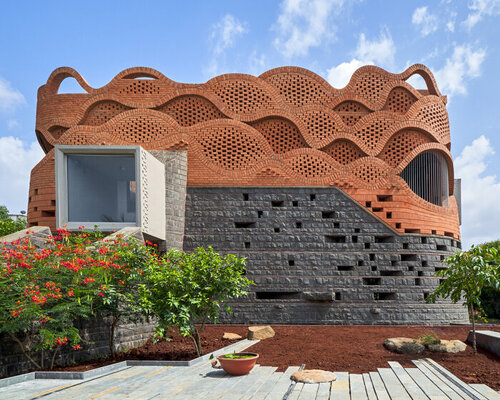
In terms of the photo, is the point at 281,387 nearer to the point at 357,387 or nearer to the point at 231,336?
the point at 357,387

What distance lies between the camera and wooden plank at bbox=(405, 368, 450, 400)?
19.3 feet

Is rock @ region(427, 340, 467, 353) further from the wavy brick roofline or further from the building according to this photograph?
the wavy brick roofline

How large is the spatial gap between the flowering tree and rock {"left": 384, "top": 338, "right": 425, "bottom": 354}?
18.2 feet

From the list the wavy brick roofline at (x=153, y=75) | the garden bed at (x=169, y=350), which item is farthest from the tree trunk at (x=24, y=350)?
the wavy brick roofline at (x=153, y=75)

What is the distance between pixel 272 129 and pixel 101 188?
257 inches

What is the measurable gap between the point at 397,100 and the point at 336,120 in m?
2.71

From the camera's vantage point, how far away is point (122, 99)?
53.5ft

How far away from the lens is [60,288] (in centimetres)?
810

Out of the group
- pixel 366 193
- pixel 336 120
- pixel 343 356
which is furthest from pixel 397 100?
pixel 343 356

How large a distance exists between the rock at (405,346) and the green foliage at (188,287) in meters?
3.52

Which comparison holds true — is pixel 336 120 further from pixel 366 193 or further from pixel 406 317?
pixel 406 317

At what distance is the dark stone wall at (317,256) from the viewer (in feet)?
47.7

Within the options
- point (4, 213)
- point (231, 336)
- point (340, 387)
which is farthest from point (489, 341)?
point (4, 213)

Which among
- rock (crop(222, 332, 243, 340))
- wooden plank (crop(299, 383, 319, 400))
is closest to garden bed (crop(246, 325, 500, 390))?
rock (crop(222, 332, 243, 340))
